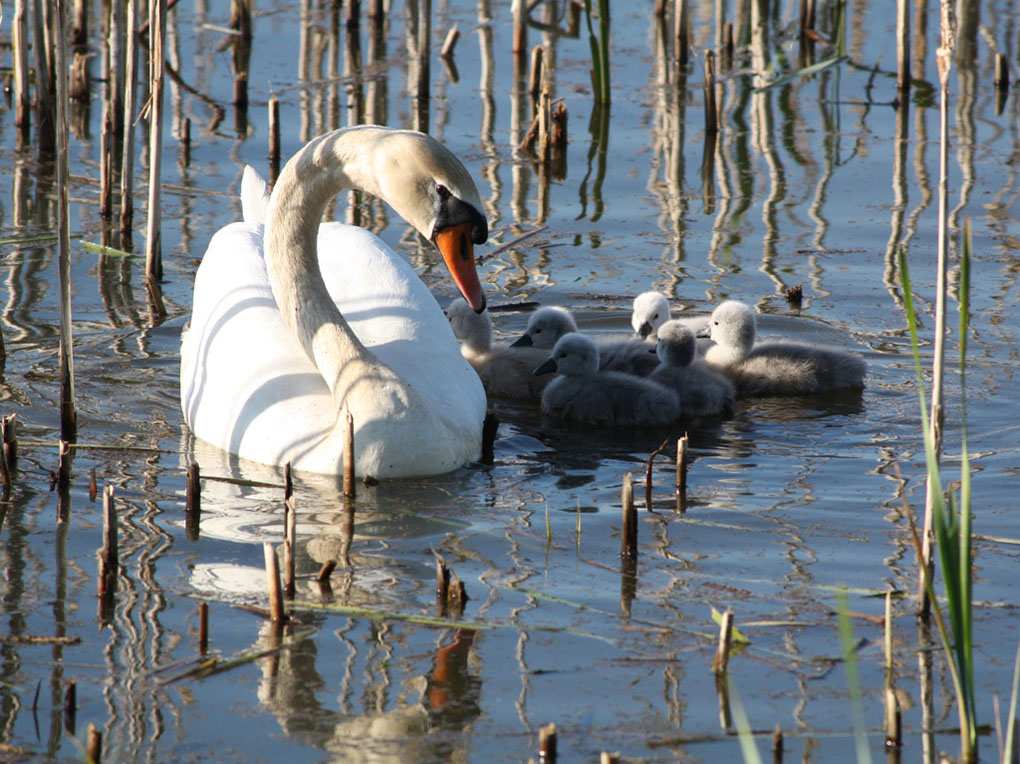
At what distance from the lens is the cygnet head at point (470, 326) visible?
780cm

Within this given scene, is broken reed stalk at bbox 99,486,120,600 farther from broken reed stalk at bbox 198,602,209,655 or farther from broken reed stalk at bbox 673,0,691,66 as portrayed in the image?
broken reed stalk at bbox 673,0,691,66

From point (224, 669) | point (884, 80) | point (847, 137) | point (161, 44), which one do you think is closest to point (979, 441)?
point (224, 669)

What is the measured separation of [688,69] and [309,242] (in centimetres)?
857

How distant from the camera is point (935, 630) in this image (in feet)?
14.8

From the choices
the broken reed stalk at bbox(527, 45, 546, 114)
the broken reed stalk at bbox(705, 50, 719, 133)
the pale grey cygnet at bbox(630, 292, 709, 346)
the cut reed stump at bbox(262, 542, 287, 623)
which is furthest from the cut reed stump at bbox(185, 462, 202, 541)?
the broken reed stalk at bbox(527, 45, 546, 114)

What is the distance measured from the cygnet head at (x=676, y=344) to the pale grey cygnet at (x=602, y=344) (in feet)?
0.76

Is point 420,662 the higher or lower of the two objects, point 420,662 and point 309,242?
the lower

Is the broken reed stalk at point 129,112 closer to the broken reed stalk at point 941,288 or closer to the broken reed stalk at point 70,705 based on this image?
the broken reed stalk at point 70,705

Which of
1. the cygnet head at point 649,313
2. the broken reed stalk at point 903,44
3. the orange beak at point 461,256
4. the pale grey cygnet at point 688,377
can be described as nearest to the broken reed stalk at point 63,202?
the orange beak at point 461,256

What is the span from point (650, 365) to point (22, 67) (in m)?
5.46

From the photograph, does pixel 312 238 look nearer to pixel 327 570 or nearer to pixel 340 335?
pixel 340 335

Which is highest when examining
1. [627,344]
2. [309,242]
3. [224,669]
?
[309,242]

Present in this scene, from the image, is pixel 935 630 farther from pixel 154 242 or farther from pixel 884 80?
pixel 884 80

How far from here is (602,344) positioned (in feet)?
25.4
